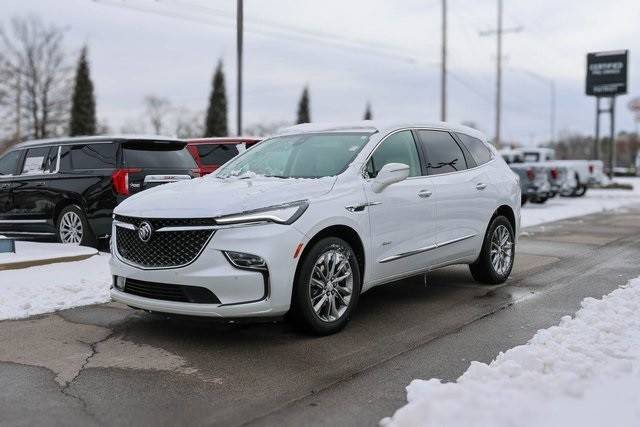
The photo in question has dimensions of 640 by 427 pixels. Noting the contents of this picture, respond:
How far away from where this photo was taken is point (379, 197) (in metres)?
5.69

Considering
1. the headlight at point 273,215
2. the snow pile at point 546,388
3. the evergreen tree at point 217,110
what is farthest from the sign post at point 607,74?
the headlight at point 273,215

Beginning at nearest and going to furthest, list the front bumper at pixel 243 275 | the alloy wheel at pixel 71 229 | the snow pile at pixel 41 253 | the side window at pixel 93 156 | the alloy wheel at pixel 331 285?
the front bumper at pixel 243 275
the alloy wheel at pixel 331 285
the snow pile at pixel 41 253
the side window at pixel 93 156
the alloy wheel at pixel 71 229

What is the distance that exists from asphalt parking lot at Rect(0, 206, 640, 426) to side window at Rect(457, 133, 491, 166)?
1.46 metres

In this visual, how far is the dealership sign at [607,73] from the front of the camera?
1535 inches

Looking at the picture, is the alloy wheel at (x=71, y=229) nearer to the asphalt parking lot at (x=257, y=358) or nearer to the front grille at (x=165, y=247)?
the asphalt parking lot at (x=257, y=358)

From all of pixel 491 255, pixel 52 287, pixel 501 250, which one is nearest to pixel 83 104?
pixel 52 287

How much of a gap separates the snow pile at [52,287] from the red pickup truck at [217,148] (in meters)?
3.33

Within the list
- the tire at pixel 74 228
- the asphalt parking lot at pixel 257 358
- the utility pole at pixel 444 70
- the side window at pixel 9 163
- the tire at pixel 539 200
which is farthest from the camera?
the utility pole at pixel 444 70

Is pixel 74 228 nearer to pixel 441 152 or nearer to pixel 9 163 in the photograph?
pixel 9 163

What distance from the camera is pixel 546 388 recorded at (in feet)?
12.6

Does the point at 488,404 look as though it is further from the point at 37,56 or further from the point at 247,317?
the point at 37,56

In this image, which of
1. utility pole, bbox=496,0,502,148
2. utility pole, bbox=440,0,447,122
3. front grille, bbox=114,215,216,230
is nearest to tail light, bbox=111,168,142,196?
front grille, bbox=114,215,216,230

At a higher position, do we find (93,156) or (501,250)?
(93,156)

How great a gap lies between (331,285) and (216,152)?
22.1 feet
